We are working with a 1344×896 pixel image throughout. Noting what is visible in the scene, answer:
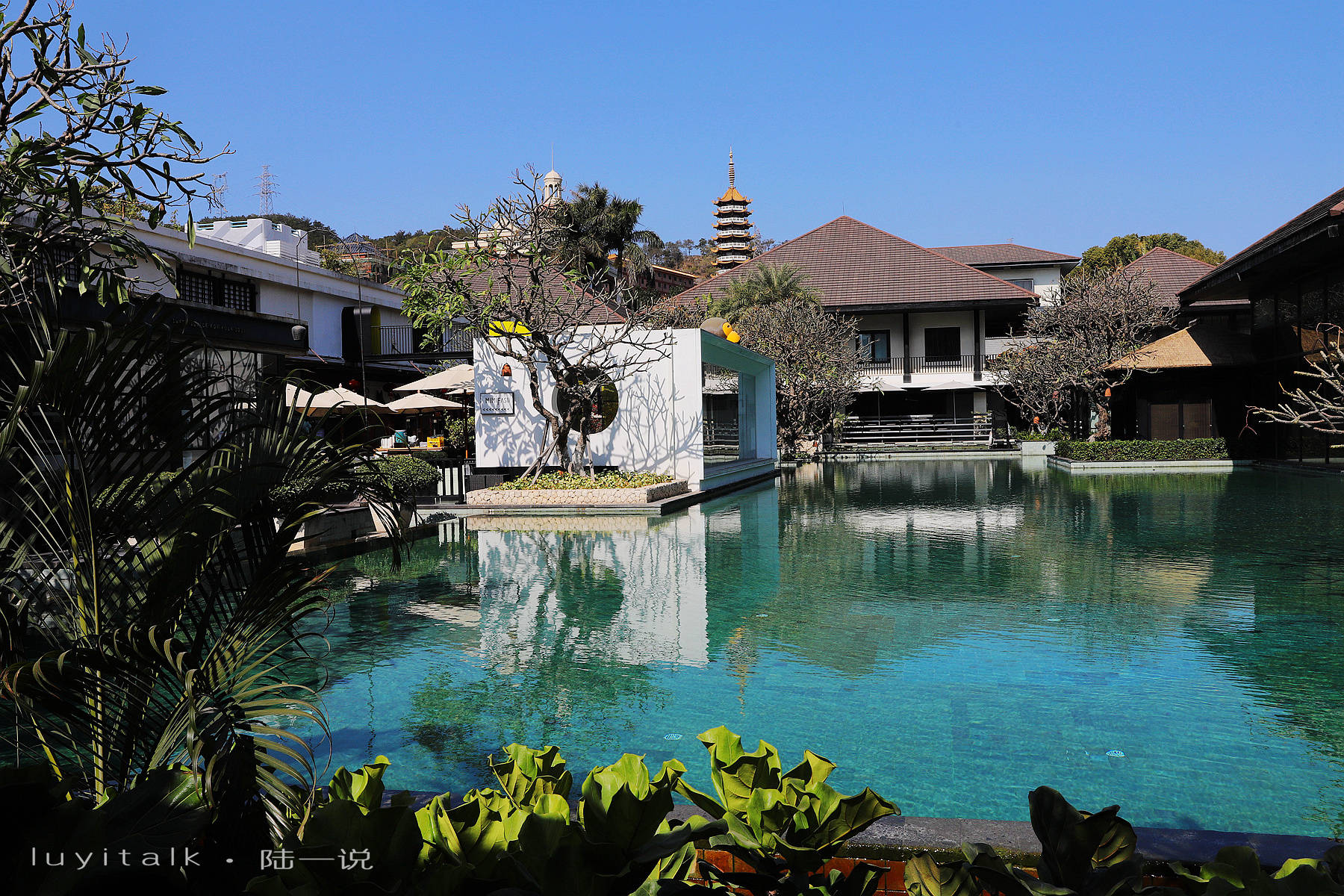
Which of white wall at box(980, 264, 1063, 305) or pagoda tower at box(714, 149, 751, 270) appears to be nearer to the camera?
white wall at box(980, 264, 1063, 305)

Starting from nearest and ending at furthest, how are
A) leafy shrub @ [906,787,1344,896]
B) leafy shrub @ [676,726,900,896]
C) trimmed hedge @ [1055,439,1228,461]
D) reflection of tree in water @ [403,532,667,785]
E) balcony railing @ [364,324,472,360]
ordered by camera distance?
1. leafy shrub @ [906,787,1344,896]
2. leafy shrub @ [676,726,900,896]
3. reflection of tree in water @ [403,532,667,785]
4. trimmed hedge @ [1055,439,1228,461]
5. balcony railing @ [364,324,472,360]

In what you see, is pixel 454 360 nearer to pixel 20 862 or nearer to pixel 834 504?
pixel 834 504

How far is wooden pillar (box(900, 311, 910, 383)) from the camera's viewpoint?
41562mm

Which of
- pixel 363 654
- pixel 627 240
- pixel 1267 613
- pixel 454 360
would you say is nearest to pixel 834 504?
pixel 1267 613

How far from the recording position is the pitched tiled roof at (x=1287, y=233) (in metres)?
18.2

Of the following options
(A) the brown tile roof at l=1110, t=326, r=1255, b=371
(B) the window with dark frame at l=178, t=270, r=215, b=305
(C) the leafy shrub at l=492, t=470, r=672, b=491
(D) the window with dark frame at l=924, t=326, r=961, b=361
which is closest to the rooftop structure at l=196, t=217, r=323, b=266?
(B) the window with dark frame at l=178, t=270, r=215, b=305

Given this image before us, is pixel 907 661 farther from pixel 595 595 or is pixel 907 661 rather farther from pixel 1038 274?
pixel 1038 274

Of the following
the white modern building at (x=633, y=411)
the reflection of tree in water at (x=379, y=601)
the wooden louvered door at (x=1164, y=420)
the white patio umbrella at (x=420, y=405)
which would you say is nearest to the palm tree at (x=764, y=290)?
the wooden louvered door at (x=1164, y=420)

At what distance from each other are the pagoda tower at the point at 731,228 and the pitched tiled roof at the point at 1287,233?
70395mm

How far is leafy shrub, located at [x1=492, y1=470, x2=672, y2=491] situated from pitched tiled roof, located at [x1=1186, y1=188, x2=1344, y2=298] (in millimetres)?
12775

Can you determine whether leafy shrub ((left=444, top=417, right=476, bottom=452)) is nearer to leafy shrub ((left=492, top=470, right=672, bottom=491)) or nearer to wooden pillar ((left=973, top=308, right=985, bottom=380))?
leafy shrub ((left=492, top=470, right=672, bottom=491))

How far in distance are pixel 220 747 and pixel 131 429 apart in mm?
1134

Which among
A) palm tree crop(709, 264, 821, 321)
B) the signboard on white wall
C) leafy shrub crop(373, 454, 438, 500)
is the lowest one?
leafy shrub crop(373, 454, 438, 500)

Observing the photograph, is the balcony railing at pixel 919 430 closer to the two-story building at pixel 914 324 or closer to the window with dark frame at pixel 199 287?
the two-story building at pixel 914 324
